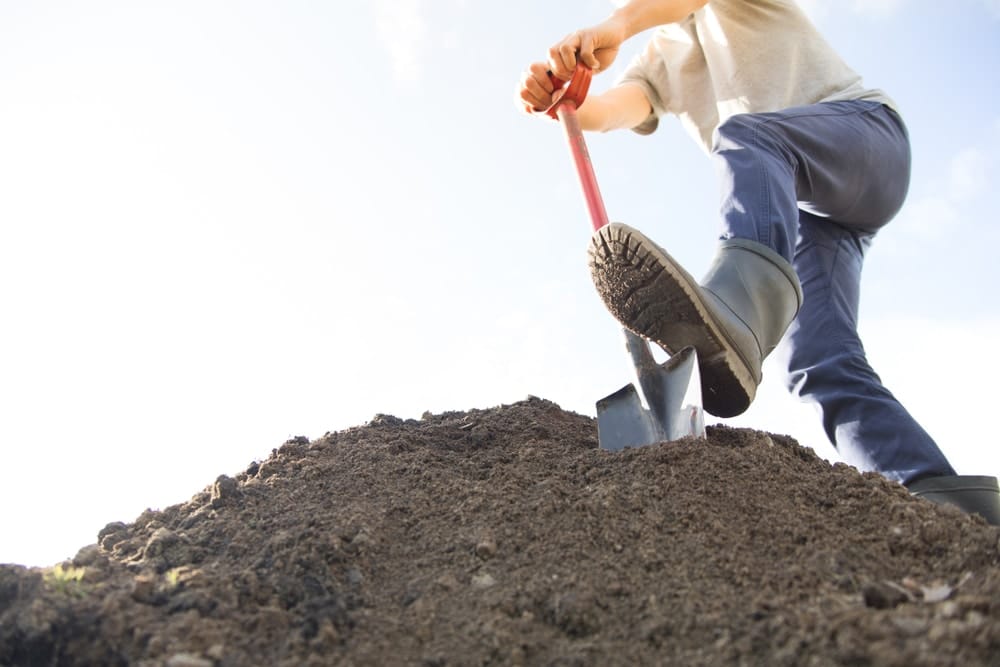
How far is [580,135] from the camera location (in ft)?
9.96

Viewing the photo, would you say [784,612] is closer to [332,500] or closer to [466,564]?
[466,564]

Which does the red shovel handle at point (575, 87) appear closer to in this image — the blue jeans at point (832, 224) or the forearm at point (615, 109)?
the forearm at point (615, 109)

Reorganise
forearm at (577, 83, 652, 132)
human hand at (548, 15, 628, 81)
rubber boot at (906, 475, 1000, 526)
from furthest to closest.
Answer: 1. forearm at (577, 83, 652, 132)
2. human hand at (548, 15, 628, 81)
3. rubber boot at (906, 475, 1000, 526)

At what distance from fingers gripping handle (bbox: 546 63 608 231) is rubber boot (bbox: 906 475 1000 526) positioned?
1389 mm

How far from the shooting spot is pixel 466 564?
1.64 m

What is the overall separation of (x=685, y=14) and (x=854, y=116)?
2.30 feet

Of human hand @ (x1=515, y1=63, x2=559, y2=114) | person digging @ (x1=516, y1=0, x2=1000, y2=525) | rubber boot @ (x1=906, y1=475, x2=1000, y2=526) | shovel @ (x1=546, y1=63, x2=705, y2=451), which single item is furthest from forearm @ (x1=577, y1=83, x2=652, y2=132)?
rubber boot @ (x1=906, y1=475, x2=1000, y2=526)

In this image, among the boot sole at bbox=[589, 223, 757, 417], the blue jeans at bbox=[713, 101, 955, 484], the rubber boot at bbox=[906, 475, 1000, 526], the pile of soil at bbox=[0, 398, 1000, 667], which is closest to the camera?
the pile of soil at bbox=[0, 398, 1000, 667]

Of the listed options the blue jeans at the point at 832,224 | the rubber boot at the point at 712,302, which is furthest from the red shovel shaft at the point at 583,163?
the rubber boot at the point at 712,302

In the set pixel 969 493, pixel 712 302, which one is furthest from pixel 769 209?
pixel 969 493

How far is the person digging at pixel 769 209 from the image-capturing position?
7.53ft

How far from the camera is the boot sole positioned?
2.17 meters

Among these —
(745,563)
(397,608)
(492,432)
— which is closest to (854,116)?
(492,432)

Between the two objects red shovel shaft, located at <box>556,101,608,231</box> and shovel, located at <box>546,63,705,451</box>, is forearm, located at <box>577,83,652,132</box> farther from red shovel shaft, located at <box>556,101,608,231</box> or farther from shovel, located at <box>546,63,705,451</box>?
shovel, located at <box>546,63,705,451</box>
